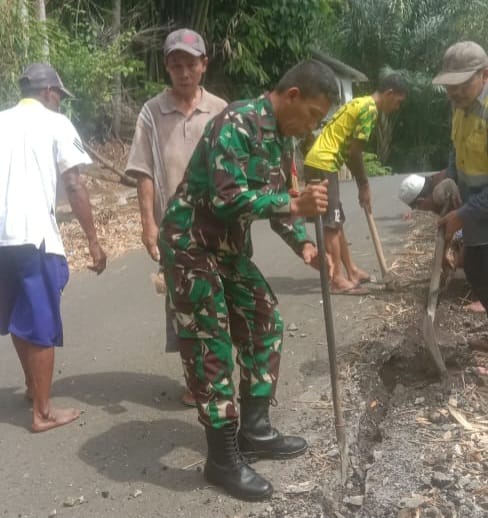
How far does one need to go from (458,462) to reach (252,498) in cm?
102

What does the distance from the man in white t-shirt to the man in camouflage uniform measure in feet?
3.53

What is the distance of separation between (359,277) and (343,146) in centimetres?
131

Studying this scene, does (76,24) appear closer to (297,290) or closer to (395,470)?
(297,290)

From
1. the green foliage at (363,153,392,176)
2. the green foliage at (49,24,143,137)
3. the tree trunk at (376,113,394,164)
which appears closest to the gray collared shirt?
the green foliage at (49,24,143,137)

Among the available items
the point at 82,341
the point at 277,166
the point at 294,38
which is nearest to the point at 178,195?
the point at 277,166

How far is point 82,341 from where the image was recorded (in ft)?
19.5

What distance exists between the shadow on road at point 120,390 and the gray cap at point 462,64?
2458 millimetres

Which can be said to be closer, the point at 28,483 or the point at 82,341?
the point at 28,483

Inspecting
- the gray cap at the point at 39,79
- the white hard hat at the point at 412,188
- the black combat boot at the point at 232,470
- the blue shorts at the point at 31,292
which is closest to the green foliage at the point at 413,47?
the white hard hat at the point at 412,188

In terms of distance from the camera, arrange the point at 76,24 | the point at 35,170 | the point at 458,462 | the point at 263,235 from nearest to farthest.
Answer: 1. the point at 458,462
2. the point at 35,170
3. the point at 263,235
4. the point at 76,24

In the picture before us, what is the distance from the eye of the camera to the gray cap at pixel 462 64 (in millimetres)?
4227

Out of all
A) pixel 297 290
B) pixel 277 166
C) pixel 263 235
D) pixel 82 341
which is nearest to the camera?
pixel 277 166

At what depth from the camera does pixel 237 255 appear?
3551mm

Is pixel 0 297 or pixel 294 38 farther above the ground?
pixel 294 38
